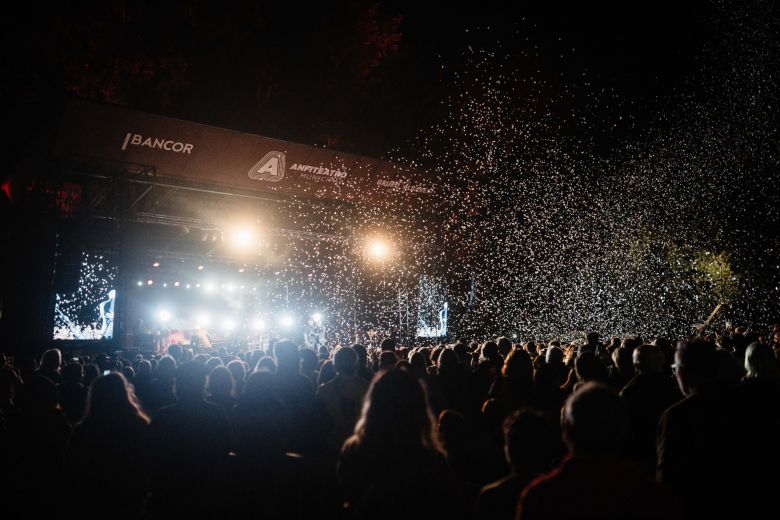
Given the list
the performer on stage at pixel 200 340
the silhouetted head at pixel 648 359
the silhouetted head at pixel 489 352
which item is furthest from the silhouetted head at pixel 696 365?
the performer on stage at pixel 200 340

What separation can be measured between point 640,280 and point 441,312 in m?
10.7

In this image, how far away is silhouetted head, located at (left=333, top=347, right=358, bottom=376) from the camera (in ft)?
19.2

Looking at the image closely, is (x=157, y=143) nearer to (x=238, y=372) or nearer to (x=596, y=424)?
(x=238, y=372)

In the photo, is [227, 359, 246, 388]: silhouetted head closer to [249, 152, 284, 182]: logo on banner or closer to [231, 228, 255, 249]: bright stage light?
[249, 152, 284, 182]: logo on banner

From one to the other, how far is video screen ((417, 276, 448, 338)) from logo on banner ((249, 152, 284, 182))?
6.40m

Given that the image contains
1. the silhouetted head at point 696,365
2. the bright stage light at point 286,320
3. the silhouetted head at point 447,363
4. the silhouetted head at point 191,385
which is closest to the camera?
the silhouetted head at point 696,365

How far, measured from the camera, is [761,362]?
14.9ft

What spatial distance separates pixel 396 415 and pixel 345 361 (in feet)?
10.9

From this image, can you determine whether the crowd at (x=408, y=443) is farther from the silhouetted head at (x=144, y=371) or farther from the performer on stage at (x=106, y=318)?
the performer on stage at (x=106, y=318)

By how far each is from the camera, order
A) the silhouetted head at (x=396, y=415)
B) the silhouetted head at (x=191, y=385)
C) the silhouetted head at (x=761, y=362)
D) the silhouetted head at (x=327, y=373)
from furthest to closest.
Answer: the silhouetted head at (x=327, y=373), the silhouetted head at (x=761, y=362), the silhouetted head at (x=191, y=385), the silhouetted head at (x=396, y=415)

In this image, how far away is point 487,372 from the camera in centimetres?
701

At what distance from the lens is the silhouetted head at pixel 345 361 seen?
5.87m

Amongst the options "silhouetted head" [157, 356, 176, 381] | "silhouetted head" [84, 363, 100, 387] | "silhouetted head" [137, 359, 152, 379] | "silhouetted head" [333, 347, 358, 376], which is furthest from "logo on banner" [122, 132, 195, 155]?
"silhouetted head" [333, 347, 358, 376]

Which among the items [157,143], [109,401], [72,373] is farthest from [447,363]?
[157,143]
